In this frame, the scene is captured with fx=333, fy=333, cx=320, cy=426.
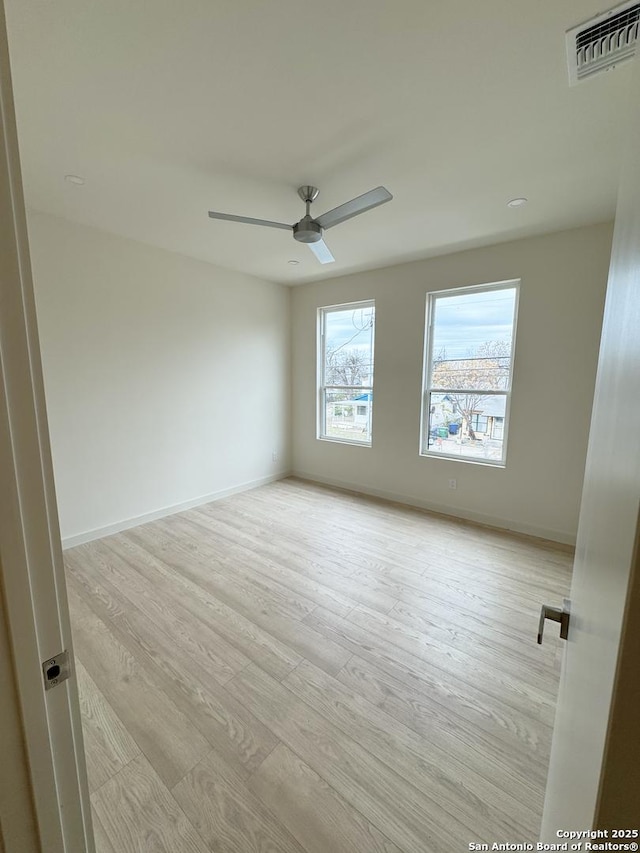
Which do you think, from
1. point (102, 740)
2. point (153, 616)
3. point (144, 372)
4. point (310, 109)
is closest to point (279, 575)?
point (153, 616)

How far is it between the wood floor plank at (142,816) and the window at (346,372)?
11.5 feet

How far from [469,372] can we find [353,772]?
10.6 feet

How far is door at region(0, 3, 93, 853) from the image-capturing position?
49 cm

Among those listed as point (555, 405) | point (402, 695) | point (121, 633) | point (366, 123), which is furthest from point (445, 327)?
point (121, 633)

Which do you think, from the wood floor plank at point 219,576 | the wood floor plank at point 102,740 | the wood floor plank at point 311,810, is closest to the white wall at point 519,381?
the wood floor plank at point 219,576

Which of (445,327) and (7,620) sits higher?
(445,327)

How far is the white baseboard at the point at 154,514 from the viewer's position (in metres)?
3.03

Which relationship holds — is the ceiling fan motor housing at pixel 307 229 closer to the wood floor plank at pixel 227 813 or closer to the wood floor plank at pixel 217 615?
the wood floor plank at pixel 217 615

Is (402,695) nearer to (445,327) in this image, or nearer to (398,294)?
(445,327)

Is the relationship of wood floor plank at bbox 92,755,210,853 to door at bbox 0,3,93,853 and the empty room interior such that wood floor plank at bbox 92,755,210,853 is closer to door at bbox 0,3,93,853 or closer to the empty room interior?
the empty room interior

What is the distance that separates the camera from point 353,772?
1.27m

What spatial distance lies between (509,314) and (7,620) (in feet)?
12.5

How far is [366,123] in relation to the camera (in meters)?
1.69

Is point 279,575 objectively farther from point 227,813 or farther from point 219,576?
point 227,813
